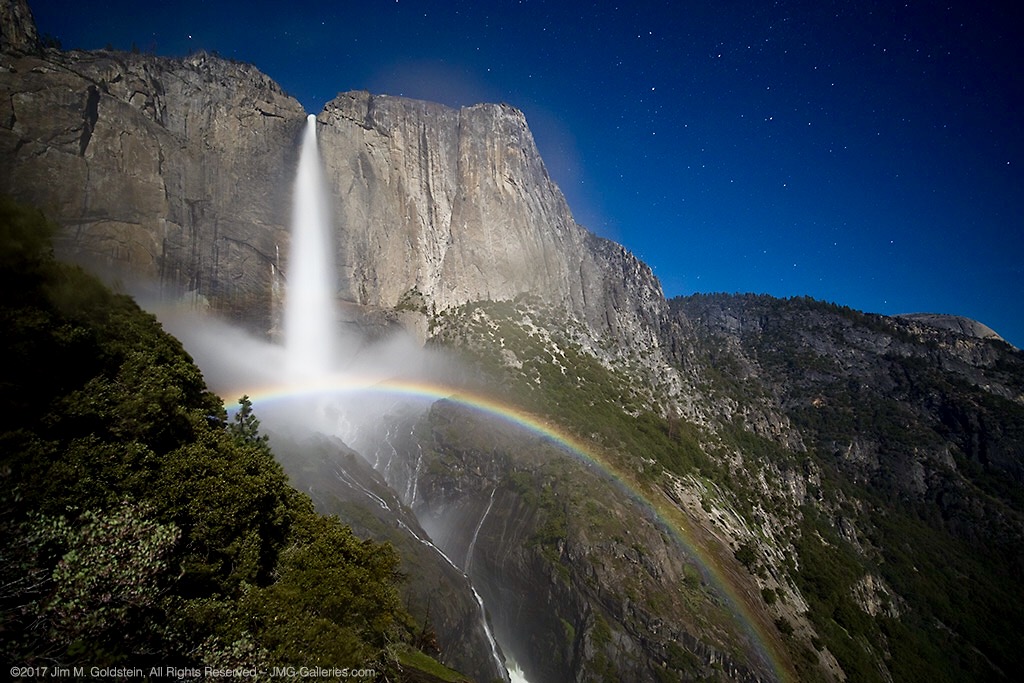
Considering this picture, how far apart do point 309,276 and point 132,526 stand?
64104 millimetres

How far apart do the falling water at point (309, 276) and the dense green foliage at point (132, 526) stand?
169 ft

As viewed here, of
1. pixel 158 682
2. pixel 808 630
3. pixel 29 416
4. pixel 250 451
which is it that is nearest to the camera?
pixel 158 682

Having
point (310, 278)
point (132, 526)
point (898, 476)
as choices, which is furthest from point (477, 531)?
point (898, 476)

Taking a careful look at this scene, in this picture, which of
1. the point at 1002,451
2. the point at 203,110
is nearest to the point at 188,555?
the point at 203,110

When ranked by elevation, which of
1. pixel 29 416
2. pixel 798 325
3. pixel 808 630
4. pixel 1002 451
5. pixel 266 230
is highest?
pixel 798 325

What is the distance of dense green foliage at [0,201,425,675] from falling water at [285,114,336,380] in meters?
51.5

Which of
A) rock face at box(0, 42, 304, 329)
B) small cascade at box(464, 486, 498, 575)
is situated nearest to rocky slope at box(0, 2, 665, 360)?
rock face at box(0, 42, 304, 329)

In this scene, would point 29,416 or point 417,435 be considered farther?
point 417,435

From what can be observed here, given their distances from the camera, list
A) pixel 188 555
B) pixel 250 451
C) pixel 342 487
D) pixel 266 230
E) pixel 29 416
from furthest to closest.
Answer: pixel 266 230 < pixel 342 487 < pixel 250 451 < pixel 188 555 < pixel 29 416

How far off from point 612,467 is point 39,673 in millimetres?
53607

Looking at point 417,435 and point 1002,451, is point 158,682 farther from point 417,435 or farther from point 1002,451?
point 1002,451

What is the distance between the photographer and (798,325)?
173m

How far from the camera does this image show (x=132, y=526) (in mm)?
10195

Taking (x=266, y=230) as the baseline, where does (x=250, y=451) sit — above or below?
below
